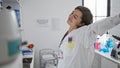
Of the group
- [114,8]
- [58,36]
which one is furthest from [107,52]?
[58,36]

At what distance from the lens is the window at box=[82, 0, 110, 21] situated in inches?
162

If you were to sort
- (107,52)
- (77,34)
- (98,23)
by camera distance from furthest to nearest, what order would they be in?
1. (107,52)
2. (77,34)
3. (98,23)

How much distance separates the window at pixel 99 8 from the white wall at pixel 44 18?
401 mm

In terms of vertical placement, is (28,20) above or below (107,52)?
above

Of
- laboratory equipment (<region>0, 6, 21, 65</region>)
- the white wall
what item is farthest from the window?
laboratory equipment (<region>0, 6, 21, 65</region>)

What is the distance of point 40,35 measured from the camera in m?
3.81

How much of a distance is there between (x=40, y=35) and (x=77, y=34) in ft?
7.44

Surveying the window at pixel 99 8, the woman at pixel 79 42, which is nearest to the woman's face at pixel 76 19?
the woman at pixel 79 42

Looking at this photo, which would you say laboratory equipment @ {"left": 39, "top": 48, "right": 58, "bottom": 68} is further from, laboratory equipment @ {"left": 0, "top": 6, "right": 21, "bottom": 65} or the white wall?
laboratory equipment @ {"left": 0, "top": 6, "right": 21, "bottom": 65}

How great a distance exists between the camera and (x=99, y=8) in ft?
13.8

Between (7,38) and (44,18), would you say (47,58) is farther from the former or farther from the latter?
(7,38)

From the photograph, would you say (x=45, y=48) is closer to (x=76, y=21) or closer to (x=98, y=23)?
(x=76, y=21)

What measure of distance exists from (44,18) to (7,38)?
10.6 ft

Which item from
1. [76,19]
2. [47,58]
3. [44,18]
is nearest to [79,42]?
[76,19]
